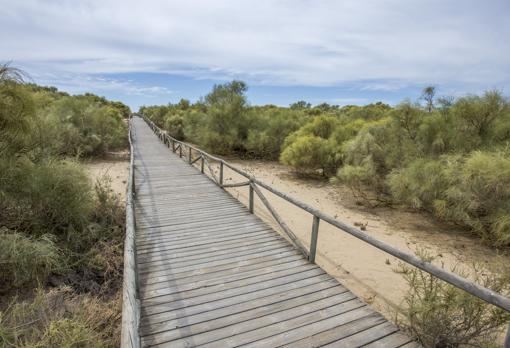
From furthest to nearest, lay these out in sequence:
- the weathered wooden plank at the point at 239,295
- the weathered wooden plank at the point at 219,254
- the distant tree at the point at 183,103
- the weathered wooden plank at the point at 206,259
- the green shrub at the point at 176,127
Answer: the distant tree at the point at 183,103 → the green shrub at the point at 176,127 → the weathered wooden plank at the point at 219,254 → the weathered wooden plank at the point at 206,259 → the weathered wooden plank at the point at 239,295

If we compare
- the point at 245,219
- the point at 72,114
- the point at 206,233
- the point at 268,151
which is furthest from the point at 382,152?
the point at 72,114

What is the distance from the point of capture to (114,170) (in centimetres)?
1362

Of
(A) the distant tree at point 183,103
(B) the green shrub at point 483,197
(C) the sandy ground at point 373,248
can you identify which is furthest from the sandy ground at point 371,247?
(A) the distant tree at point 183,103

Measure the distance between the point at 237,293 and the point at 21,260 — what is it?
9.96ft

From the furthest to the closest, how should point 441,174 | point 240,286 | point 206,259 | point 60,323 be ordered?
point 441,174 < point 206,259 < point 240,286 < point 60,323

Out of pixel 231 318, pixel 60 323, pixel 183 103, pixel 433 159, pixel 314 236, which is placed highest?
pixel 183 103

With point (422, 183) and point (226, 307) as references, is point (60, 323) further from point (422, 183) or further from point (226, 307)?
point (422, 183)

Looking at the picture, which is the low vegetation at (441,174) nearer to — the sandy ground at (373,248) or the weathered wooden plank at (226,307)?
the sandy ground at (373,248)

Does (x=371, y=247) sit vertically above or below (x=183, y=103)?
below

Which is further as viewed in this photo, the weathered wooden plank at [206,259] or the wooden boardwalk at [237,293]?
the weathered wooden plank at [206,259]

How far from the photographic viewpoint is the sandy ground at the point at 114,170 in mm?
10761

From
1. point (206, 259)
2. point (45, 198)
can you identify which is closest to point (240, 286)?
point (206, 259)

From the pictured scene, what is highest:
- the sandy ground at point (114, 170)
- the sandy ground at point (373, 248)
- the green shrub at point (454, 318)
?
the green shrub at point (454, 318)

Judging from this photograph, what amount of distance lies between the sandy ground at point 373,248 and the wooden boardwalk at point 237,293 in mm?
1156
